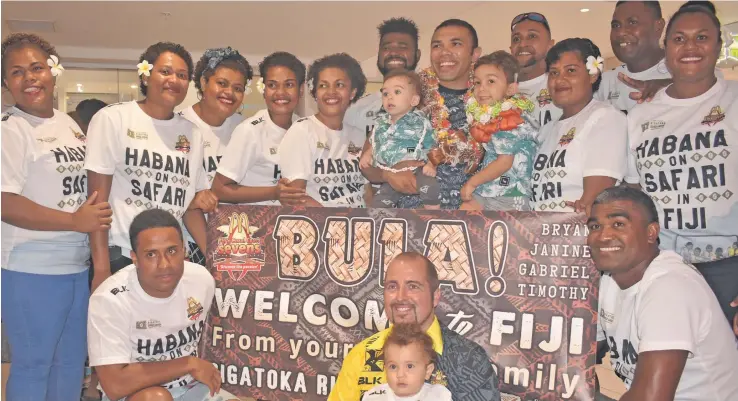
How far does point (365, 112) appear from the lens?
4.58 metres

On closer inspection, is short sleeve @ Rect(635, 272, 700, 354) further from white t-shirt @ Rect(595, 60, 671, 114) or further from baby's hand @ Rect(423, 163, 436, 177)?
white t-shirt @ Rect(595, 60, 671, 114)

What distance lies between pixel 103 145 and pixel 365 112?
1.78 meters

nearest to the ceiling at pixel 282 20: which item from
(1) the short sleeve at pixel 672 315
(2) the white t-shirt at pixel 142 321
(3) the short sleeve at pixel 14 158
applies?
(3) the short sleeve at pixel 14 158

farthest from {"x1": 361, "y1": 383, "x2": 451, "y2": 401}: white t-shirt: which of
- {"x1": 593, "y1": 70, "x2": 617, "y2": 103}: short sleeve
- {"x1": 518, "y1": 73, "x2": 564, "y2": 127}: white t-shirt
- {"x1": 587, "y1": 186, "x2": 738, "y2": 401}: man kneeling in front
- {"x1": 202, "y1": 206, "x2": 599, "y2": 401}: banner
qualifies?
{"x1": 593, "y1": 70, "x2": 617, "y2": 103}: short sleeve

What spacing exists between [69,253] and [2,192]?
1.63 ft

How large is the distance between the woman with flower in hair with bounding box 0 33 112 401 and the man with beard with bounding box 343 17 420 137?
1830 mm

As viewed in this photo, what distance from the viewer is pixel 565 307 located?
3.28 metres

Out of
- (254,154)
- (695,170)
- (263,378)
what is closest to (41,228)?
(254,154)

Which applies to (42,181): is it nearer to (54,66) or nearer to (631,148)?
(54,66)

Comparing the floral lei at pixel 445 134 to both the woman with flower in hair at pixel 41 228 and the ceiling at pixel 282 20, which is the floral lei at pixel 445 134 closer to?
the woman with flower in hair at pixel 41 228

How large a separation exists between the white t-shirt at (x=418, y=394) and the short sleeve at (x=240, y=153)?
72.0 inches

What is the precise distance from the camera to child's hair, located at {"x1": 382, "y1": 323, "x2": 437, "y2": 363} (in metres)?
2.77

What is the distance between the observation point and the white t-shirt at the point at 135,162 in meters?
3.63

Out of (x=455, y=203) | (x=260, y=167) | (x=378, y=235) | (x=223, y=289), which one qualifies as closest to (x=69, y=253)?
(x=223, y=289)
